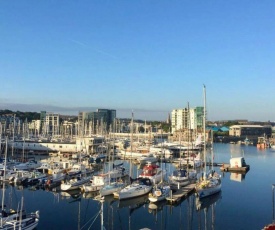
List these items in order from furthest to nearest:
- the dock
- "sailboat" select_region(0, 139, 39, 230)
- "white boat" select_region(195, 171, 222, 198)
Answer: "white boat" select_region(195, 171, 222, 198) < the dock < "sailboat" select_region(0, 139, 39, 230)

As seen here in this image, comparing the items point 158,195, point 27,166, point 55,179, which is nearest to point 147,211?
point 158,195

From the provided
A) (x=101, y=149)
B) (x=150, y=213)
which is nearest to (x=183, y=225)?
(x=150, y=213)

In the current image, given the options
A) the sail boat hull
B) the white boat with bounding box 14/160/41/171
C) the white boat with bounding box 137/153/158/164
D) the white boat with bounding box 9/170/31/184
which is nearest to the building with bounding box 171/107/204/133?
the white boat with bounding box 137/153/158/164

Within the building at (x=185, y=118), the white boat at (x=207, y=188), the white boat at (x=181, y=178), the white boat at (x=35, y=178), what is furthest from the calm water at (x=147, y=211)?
the building at (x=185, y=118)

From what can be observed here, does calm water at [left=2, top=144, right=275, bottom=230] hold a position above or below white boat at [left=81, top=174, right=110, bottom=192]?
below

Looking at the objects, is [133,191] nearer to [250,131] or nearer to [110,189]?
A: [110,189]

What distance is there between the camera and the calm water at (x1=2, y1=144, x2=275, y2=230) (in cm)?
1759

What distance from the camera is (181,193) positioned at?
23.2 meters

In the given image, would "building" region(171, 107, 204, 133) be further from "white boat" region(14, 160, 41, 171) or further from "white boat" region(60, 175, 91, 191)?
"white boat" region(60, 175, 91, 191)

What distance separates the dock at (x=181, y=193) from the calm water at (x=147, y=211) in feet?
1.25

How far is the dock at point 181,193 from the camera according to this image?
2162 cm

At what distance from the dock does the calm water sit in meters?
0.38

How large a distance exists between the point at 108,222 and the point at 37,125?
88.9 m

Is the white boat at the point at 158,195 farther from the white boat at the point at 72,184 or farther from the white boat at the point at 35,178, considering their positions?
the white boat at the point at 35,178
